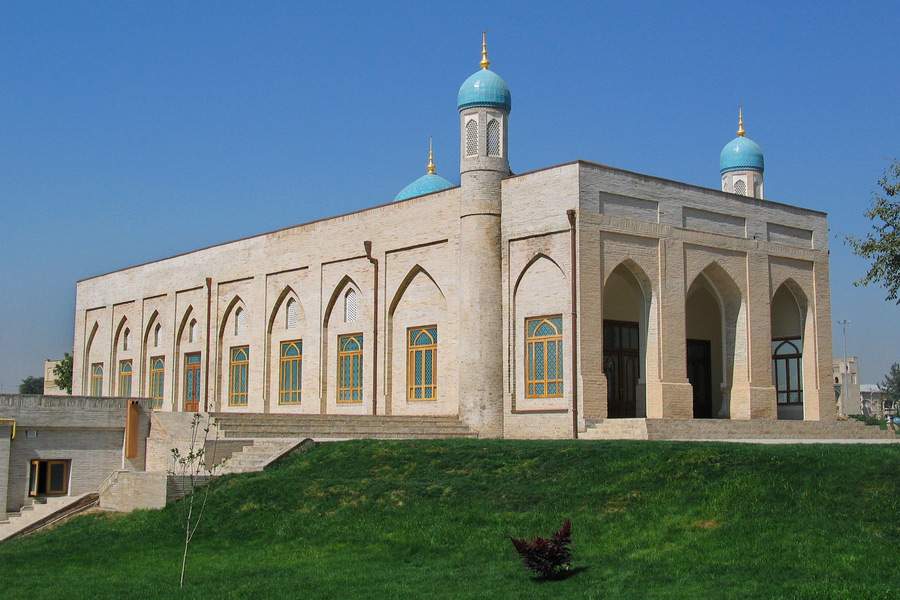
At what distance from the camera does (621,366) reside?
88.9ft

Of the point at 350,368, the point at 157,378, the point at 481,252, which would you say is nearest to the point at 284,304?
the point at 350,368

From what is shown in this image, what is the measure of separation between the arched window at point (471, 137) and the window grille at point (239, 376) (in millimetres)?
11657

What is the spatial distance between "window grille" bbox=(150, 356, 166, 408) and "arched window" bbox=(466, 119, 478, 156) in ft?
53.7

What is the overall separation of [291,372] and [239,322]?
3480 mm

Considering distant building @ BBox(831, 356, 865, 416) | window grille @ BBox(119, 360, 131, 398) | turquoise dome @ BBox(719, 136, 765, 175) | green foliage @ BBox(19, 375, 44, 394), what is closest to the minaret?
turquoise dome @ BBox(719, 136, 765, 175)

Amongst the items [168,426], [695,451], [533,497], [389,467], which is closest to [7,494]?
[168,426]

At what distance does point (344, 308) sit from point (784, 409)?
41.7 ft

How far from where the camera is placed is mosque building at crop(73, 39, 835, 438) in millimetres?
24219

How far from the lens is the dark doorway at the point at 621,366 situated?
26.7 metres

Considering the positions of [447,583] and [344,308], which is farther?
[344,308]

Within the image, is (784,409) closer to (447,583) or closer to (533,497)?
(533,497)

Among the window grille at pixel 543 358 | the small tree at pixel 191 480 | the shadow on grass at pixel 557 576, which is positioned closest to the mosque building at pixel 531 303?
the window grille at pixel 543 358

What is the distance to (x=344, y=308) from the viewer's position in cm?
3036

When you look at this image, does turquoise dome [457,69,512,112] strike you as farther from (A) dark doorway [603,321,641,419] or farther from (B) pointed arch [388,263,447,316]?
(A) dark doorway [603,321,641,419]
